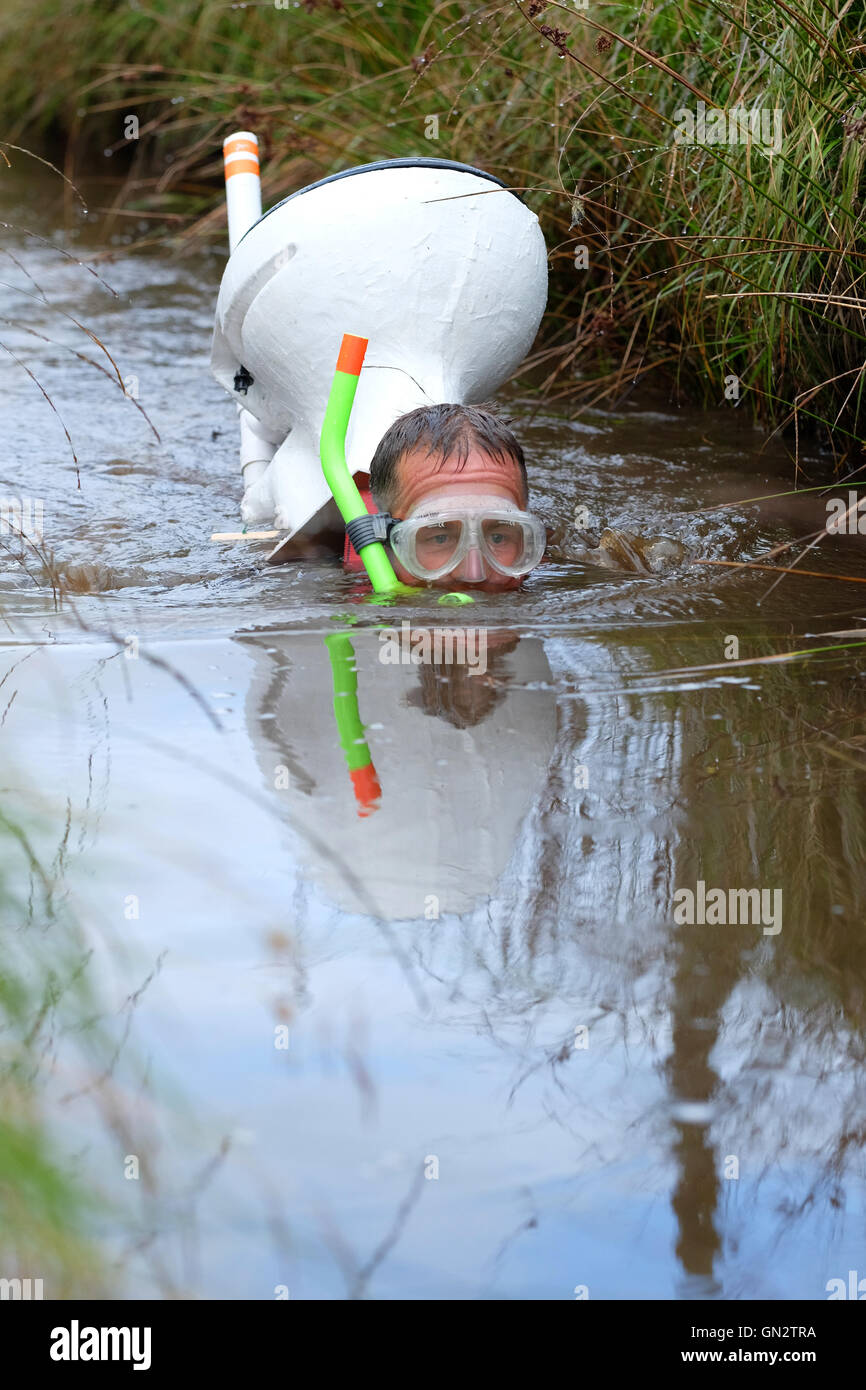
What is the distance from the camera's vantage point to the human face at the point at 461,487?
2.90 meters

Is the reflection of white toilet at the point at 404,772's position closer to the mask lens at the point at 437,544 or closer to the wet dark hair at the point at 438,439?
the mask lens at the point at 437,544

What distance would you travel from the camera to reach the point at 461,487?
9.79 feet

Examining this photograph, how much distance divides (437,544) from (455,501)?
0.33 ft

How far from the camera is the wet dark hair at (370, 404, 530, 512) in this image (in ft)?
9.77

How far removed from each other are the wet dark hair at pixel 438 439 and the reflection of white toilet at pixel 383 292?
201 mm

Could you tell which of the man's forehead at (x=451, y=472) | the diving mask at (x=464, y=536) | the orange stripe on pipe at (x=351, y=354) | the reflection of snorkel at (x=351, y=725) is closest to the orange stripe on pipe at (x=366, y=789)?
the reflection of snorkel at (x=351, y=725)

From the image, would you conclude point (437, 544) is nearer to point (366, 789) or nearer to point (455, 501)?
point (455, 501)

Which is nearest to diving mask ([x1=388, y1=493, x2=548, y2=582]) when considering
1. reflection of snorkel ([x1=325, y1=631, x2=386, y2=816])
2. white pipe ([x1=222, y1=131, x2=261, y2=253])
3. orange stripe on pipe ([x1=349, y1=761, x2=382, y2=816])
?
reflection of snorkel ([x1=325, y1=631, x2=386, y2=816])

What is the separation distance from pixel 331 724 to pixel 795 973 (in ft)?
2.87

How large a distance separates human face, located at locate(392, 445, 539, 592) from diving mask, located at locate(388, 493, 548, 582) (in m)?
0.02

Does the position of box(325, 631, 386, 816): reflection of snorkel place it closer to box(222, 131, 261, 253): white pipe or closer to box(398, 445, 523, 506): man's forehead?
box(398, 445, 523, 506): man's forehead

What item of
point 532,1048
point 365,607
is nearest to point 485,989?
point 532,1048

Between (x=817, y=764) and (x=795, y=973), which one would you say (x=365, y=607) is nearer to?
(x=817, y=764)

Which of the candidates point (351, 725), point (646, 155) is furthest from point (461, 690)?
point (646, 155)
